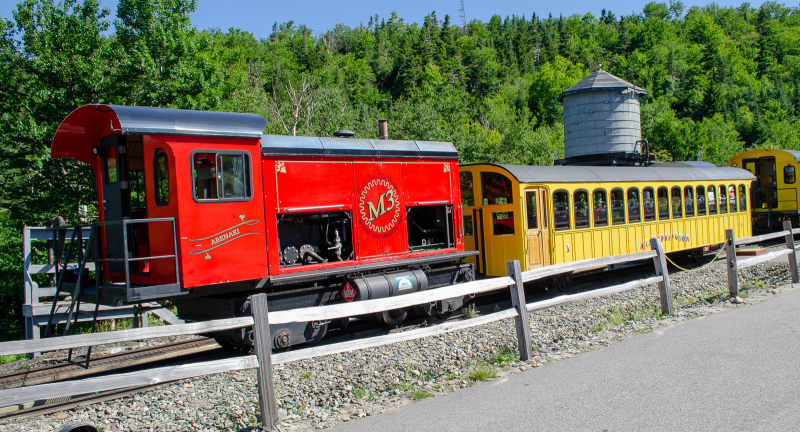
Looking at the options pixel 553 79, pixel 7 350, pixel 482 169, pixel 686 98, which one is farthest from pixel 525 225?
pixel 686 98

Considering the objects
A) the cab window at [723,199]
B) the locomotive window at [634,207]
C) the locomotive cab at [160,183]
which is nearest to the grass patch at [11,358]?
the locomotive cab at [160,183]

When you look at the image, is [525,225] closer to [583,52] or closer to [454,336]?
[454,336]

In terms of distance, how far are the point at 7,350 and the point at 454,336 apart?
599 cm

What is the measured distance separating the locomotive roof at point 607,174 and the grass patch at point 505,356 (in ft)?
17.4

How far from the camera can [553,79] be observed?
80.1m

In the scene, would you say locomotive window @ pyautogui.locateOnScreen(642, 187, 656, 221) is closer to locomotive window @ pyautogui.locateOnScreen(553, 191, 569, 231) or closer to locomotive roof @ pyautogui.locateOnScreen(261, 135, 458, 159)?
locomotive window @ pyautogui.locateOnScreen(553, 191, 569, 231)

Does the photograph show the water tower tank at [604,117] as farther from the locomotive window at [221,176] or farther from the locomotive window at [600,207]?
the locomotive window at [221,176]

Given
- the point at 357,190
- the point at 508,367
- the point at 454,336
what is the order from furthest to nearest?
the point at 357,190
the point at 454,336
the point at 508,367

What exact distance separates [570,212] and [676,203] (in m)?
5.10

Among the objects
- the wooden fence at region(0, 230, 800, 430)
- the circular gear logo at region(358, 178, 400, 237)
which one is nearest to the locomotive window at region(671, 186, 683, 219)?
the circular gear logo at region(358, 178, 400, 237)

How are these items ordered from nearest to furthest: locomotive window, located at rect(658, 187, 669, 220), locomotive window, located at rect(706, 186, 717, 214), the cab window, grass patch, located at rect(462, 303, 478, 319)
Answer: grass patch, located at rect(462, 303, 478, 319)
locomotive window, located at rect(658, 187, 669, 220)
locomotive window, located at rect(706, 186, 717, 214)
the cab window

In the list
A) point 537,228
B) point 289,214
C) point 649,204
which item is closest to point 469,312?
point 537,228

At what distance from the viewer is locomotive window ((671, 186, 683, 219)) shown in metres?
15.6

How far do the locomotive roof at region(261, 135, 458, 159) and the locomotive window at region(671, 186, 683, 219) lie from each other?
8.19m
